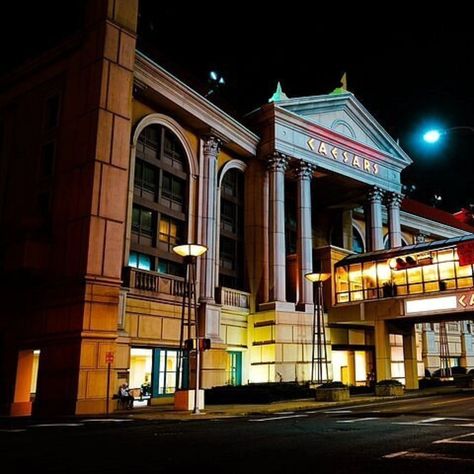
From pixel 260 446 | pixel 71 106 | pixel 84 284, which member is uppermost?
pixel 71 106

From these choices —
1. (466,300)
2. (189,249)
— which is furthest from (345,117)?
(189,249)

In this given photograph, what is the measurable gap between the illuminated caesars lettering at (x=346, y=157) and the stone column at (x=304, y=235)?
1905 millimetres

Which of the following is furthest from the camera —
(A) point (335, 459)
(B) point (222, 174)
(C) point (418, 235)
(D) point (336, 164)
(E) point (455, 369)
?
(C) point (418, 235)

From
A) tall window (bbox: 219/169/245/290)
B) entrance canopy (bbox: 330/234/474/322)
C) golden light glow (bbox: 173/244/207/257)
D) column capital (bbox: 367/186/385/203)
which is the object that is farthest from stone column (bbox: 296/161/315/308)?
golden light glow (bbox: 173/244/207/257)

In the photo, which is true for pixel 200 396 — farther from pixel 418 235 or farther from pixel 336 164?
pixel 418 235

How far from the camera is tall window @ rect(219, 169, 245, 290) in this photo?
39750 millimetres

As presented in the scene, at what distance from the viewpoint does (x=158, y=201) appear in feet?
113

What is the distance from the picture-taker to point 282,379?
36.6m

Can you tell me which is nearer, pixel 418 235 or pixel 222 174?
pixel 222 174

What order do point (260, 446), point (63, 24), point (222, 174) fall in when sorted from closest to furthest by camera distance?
point (260, 446), point (63, 24), point (222, 174)

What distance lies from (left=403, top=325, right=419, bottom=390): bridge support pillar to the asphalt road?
24.9 metres

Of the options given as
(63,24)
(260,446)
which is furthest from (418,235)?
(260,446)

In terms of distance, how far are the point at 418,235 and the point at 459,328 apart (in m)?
10.7

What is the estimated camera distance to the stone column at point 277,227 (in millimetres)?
38750
